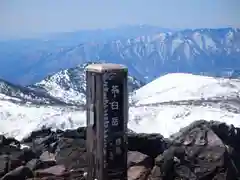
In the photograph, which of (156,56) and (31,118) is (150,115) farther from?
(156,56)

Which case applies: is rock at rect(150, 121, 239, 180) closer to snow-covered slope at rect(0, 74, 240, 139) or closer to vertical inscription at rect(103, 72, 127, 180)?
vertical inscription at rect(103, 72, 127, 180)

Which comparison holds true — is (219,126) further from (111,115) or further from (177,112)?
(177,112)

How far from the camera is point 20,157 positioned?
12.7 m

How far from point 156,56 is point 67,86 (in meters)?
78.9

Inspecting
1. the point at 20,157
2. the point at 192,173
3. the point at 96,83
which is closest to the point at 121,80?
the point at 96,83

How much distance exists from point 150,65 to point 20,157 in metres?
126

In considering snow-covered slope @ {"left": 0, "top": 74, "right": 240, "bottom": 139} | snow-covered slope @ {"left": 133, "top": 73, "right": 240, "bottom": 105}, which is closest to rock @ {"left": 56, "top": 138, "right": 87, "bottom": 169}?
snow-covered slope @ {"left": 0, "top": 74, "right": 240, "bottom": 139}

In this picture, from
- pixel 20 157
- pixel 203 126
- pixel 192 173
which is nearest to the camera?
pixel 192 173

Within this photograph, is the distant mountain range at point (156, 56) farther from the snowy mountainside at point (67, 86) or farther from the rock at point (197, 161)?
the rock at point (197, 161)

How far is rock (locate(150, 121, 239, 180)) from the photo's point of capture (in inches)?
454

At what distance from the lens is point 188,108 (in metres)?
26.0

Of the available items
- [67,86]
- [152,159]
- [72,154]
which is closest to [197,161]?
[152,159]

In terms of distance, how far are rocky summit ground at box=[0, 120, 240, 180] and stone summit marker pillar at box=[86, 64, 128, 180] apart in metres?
3.36

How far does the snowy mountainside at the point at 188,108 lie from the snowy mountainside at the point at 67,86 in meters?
20.0
